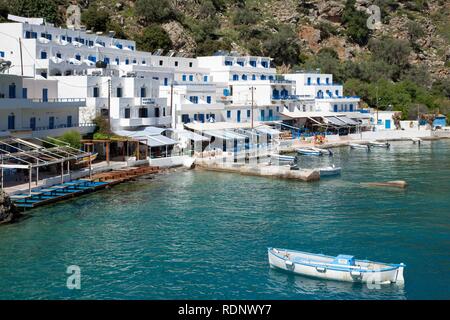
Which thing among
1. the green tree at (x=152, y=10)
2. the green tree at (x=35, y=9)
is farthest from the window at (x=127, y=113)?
the green tree at (x=152, y=10)

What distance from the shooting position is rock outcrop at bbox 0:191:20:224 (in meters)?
30.5

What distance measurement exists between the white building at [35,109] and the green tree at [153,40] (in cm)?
3537

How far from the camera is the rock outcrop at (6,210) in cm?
3053

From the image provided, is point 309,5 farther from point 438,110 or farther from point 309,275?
point 309,275

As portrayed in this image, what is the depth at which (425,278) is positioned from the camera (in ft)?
76.1

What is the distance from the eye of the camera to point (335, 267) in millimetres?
23125

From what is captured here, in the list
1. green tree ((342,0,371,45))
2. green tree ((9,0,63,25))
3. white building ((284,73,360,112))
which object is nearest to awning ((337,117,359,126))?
white building ((284,73,360,112))

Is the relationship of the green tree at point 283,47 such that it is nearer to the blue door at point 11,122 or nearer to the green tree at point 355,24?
the green tree at point 355,24

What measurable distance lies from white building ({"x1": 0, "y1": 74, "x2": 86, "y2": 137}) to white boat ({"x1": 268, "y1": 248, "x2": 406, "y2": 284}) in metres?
24.7

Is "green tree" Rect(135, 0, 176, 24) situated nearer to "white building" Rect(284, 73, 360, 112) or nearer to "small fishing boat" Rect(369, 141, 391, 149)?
"white building" Rect(284, 73, 360, 112)

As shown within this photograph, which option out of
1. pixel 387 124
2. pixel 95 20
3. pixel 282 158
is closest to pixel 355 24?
pixel 387 124

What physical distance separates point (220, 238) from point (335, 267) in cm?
719

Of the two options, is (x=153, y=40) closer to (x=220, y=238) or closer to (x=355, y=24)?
(x=355, y=24)

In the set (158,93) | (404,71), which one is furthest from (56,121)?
(404,71)
